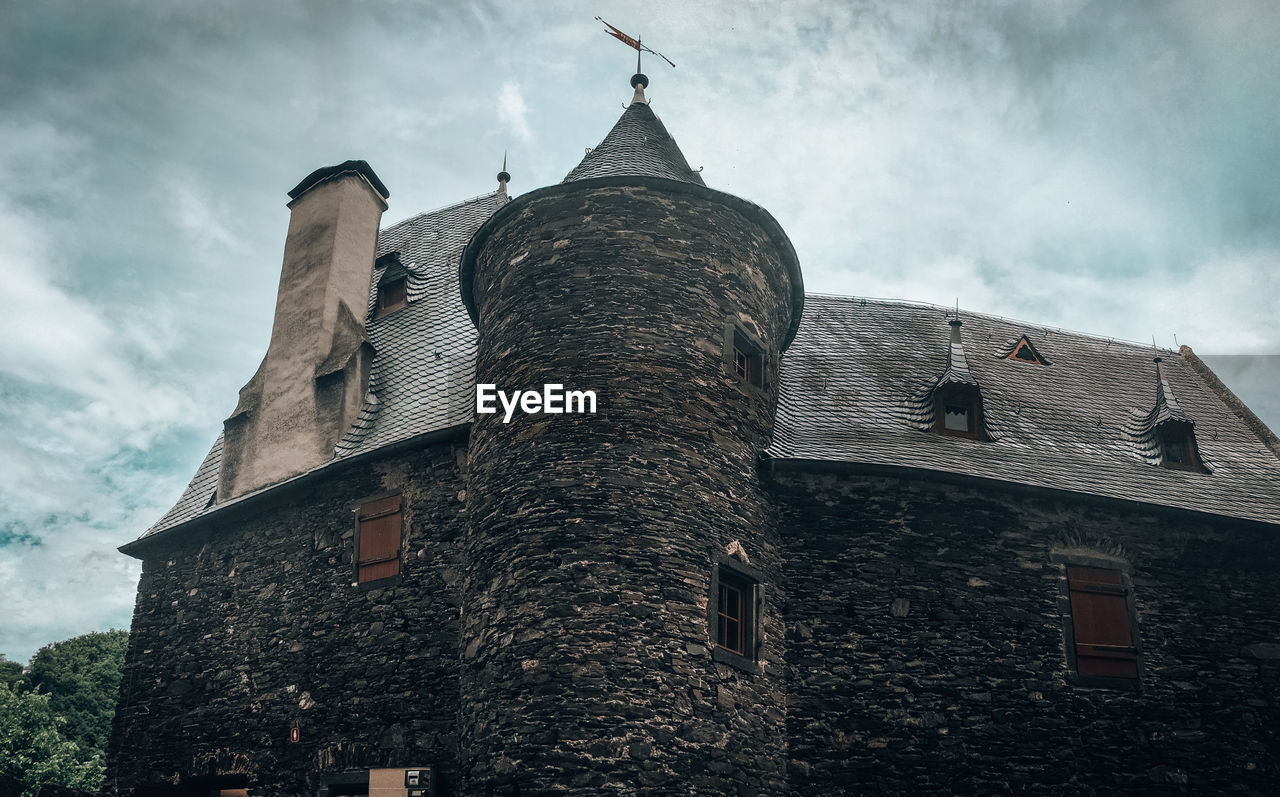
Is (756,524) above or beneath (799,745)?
above

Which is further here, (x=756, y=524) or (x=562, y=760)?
(x=756, y=524)

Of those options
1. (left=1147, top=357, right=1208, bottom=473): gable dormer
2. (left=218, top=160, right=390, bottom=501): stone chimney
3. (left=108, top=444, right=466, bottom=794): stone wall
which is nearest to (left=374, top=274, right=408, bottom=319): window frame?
(left=218, top=160, right=390, bottom=501): stone chimney

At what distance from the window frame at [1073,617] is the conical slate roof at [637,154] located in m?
6.73

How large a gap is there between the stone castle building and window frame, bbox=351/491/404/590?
3 centimetres

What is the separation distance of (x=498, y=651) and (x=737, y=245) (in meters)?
5.96

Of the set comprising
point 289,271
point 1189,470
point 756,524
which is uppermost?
point 289,271

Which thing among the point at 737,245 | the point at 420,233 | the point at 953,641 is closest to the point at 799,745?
the point at 953,641

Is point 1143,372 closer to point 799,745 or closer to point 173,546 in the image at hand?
point 799,745

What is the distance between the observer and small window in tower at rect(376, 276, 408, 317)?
19.0m

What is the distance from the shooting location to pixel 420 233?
70.2 ft

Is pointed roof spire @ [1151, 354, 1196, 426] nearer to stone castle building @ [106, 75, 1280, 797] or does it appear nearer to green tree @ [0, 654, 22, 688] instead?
stone castle building @ [106, 75, 1280, 797]

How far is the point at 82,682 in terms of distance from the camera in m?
37.0

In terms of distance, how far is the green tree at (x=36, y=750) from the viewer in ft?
89.8

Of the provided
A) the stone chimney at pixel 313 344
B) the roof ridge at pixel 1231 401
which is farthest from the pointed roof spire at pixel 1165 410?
the stone chimney at pixel 313 344
